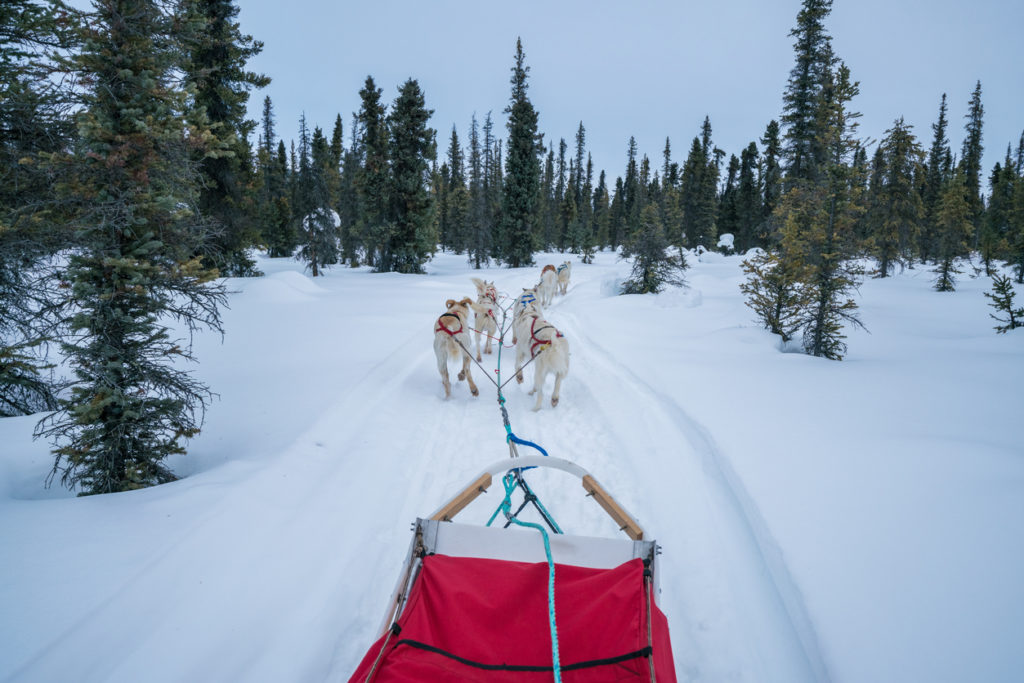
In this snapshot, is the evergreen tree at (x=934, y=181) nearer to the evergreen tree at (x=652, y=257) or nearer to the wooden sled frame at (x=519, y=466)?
the evergreen tree at (x=652, y=257)

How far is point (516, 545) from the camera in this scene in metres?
2.25

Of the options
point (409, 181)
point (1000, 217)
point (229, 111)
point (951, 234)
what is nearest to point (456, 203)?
point (409, 181)

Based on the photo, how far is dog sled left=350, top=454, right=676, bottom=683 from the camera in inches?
66.2

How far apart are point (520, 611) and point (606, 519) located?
1625mm

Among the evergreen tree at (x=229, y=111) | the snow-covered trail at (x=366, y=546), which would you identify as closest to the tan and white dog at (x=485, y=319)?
the snow-covered trail at (x=366, y=546)

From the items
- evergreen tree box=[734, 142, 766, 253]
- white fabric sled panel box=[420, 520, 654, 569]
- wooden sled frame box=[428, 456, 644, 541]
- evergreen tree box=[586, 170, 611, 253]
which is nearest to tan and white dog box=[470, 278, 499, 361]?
wooden sled frame box=[428, 456, 644, 541]

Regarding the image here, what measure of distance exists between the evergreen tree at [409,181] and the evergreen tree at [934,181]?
2858 centimetres

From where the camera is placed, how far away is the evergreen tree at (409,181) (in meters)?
22.4

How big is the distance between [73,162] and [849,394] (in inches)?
335

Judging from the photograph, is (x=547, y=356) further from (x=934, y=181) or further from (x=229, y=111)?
(x=934, y=181)

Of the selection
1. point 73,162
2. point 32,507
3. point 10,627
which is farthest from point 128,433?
point 73,162

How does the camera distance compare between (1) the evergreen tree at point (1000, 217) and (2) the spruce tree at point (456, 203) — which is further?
(2) the spruce tree at point (456, 203)

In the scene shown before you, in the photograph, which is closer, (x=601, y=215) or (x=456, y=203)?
(x=456, y=203)

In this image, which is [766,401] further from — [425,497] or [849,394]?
[425,497]
